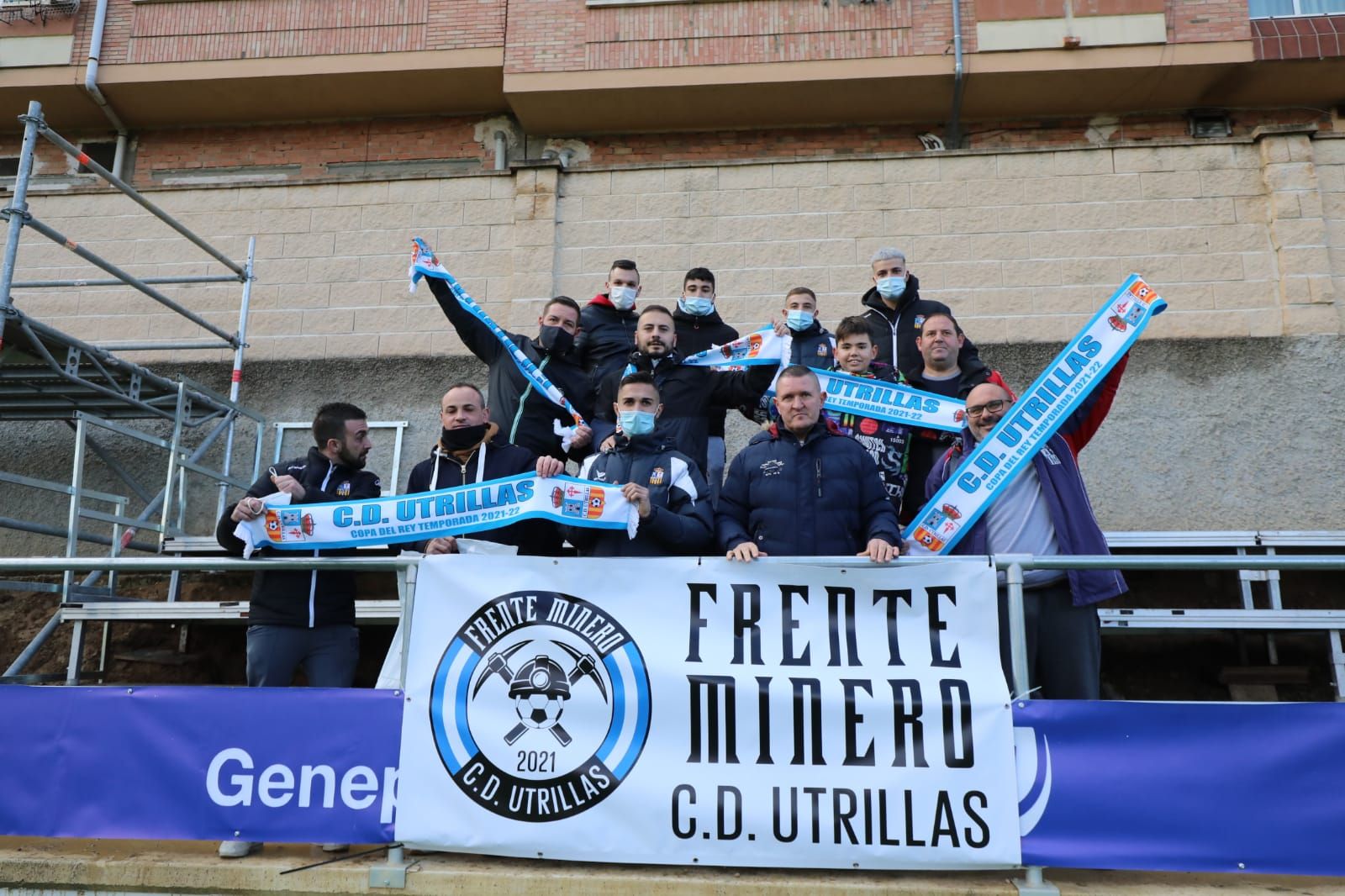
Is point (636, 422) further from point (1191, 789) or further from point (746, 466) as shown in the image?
point (1191, 789)

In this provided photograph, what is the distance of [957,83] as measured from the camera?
12.6m

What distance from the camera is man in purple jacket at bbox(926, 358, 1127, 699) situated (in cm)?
417

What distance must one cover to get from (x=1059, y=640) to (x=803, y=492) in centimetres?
121

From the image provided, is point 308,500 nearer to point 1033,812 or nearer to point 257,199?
Answer: point 1033,812

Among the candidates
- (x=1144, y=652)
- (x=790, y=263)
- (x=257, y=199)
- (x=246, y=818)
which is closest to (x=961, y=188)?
(x=790, y=263)

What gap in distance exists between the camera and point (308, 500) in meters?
4.95

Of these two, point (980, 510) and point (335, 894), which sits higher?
point (980, 510)

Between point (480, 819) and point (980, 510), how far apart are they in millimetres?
2475

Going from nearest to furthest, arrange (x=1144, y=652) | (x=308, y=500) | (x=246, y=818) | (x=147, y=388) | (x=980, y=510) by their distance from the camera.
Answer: (x=246, y=818)
(x=980, y=510)
(x=308, y=500)
(x=1144, y=652)
(x=147, y=388)

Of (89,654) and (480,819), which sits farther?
(89,654)

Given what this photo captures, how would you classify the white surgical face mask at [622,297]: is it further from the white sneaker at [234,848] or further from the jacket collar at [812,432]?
the white sneaker at [234,848]

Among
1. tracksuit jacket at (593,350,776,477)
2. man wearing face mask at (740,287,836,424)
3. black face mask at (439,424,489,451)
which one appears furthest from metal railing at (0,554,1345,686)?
man wearing face mask at (740,287,836,424)

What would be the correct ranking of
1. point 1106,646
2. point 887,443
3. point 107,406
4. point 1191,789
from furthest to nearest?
point 107,406 < point 1106,646 < point 887,443 < point 1191,789

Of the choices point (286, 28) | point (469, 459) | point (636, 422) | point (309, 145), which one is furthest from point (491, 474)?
point (286, 28)
